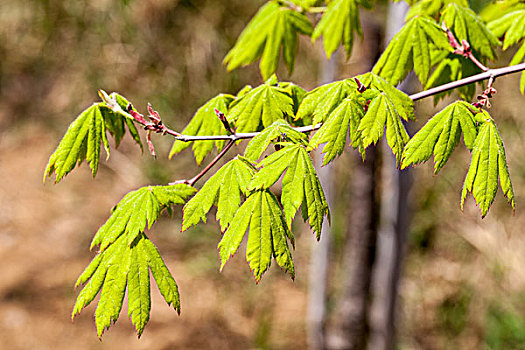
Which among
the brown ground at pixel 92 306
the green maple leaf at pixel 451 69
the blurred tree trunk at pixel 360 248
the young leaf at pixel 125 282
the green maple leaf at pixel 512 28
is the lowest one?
the brown ground at pixel 92 306

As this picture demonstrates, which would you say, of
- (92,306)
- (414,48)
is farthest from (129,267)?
(92,306)

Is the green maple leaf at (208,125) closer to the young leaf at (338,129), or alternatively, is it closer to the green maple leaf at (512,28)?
the young leaf at (338,129)

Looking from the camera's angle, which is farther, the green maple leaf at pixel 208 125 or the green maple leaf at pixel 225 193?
the green maple leaf at pixel 208 125

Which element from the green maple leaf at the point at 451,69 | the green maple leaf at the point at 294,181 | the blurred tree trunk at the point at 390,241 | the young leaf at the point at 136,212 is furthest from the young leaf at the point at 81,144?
the blurred tree trunk at the point at 390,241

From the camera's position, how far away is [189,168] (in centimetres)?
463

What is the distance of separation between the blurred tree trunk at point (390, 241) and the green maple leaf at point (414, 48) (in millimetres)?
869

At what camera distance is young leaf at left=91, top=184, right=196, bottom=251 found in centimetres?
90

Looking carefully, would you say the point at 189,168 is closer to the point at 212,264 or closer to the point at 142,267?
the point at 212,264

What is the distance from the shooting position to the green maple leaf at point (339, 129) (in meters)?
0.87

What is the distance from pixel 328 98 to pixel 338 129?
92 millimetres

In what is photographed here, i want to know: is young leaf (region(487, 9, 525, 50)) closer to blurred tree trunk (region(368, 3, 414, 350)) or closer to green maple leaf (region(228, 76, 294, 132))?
green maple leaf (region(228, 76, 294, 132))

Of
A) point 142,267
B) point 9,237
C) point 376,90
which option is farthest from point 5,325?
point 376,90

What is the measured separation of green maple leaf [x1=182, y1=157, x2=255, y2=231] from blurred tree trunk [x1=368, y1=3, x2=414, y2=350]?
1.21 meters

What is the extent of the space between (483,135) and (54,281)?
3.67 m
